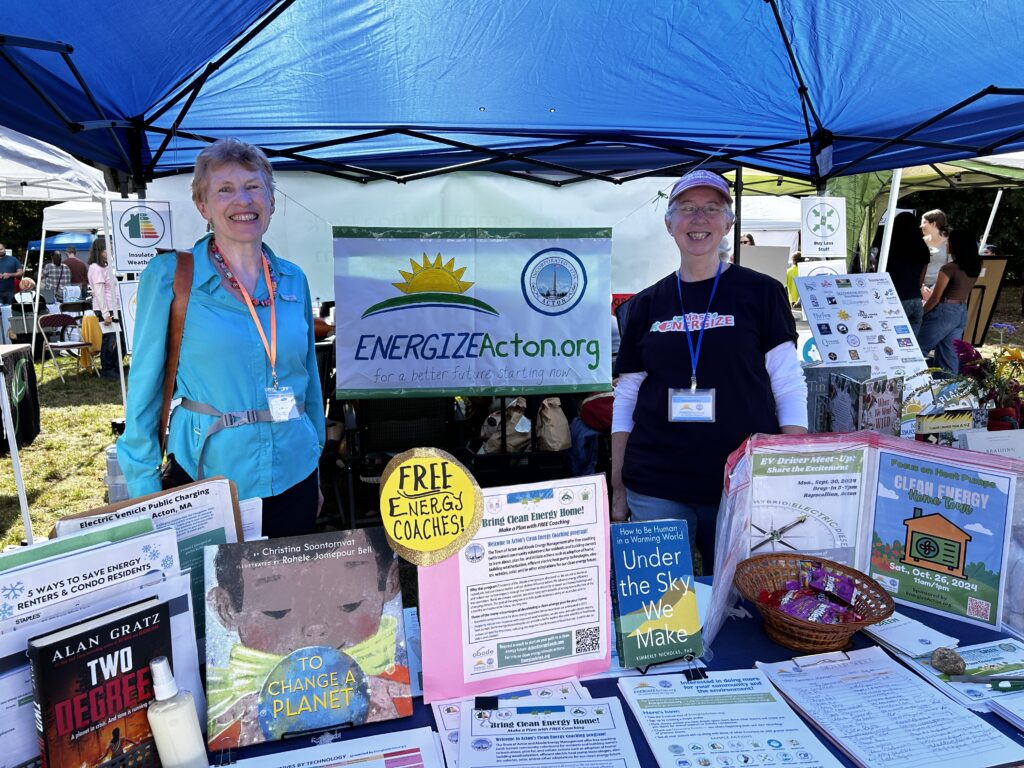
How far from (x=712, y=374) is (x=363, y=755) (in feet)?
4.21

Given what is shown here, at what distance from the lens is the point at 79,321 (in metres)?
9.88

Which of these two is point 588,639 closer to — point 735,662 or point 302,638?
point 735,662

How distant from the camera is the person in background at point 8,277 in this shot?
→ 36.6 feet

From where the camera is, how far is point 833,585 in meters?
1.36

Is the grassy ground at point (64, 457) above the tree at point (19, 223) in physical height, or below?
below

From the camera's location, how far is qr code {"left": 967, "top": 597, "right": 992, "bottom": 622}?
1.37 metres

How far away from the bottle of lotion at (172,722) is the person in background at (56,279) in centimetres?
1237

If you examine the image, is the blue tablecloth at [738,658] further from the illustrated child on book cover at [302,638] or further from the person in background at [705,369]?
the person in background at [705,369]

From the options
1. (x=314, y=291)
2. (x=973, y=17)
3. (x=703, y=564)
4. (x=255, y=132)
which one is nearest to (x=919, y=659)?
(x=703, y=564)

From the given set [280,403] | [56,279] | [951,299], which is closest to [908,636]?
[280,403]

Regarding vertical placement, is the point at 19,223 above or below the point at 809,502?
above

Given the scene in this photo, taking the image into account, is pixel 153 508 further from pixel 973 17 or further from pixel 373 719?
pixel 973 17

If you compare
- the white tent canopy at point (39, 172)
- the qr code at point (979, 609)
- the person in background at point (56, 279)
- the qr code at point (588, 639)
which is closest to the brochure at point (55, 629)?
the qr code at point (588, 639)

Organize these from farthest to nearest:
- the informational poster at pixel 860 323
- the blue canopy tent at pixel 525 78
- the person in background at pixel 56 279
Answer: the person in background at pixel 56 279
the informational poster at pixel 860 323
the blue canopy tent at pixel 525 78
